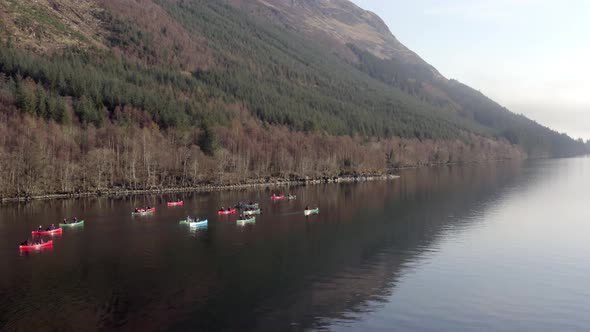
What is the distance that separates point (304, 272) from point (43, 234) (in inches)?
1840

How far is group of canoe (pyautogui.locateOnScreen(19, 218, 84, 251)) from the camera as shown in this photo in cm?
7531

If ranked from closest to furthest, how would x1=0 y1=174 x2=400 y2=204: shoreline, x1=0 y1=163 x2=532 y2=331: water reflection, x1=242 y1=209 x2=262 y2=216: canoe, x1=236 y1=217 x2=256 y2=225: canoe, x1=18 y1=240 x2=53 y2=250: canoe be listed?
x1=0 y1=163 x2=532 y2=331: water reflection
x1=18 y1=240 x2=53 y2=250: canoe
x1=236 y1=217 x2=256 y2=225: canoe
x1=242 y1=209 x2=262 y2=216: canoe
x1=0 y1=174 x2=400 y2=204: shoreline

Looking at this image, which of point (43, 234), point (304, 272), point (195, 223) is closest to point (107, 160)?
point (43, 234)

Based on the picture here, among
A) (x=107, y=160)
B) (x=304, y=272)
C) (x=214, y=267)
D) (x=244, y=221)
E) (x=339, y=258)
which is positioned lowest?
(x=304, y=272)

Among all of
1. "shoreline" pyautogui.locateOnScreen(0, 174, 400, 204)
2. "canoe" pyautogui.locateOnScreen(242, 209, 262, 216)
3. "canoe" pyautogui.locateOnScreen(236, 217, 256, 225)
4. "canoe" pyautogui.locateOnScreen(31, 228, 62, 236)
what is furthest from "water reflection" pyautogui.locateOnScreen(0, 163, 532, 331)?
"shoreline" pyautogui.locateOnScreen(0, 174, 400, 204)

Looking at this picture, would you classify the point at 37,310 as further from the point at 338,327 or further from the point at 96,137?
the point at 96,137

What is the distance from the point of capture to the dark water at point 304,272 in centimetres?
4794

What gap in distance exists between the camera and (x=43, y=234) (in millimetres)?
85500

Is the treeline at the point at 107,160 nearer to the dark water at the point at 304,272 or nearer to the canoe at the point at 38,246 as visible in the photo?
the dark water at the point at 304,272

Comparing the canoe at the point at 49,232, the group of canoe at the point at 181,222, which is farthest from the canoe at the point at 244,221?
the canoe at the point at 49,232

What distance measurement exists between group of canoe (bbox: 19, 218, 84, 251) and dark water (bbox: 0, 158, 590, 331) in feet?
5.77

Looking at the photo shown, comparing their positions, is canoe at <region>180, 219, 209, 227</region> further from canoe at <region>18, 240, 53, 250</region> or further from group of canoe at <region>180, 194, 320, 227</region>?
canoe at <region>18, 240, 53, 250</region>

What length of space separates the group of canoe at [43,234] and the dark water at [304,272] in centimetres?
176

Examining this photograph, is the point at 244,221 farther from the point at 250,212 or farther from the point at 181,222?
the point at 181,222
